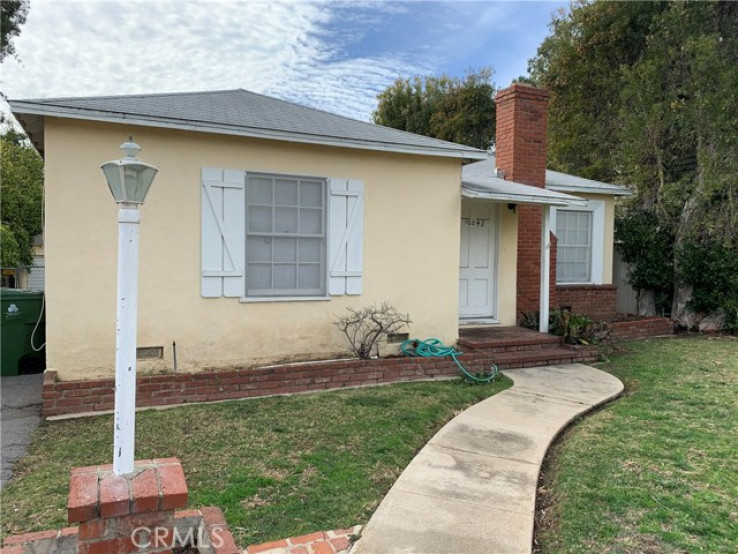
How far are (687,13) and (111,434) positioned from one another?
1295 centimetres

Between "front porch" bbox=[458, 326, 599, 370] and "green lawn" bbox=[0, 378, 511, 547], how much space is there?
136 centimetres

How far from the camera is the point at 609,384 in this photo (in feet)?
21.8

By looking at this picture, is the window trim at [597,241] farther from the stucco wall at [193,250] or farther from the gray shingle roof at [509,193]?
the stucco wall at [193,250]

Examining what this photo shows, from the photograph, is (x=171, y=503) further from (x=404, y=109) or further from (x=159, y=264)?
(x=404, y=109)

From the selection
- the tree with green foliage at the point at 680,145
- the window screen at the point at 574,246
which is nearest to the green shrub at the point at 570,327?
the window screen at the point at 574,246

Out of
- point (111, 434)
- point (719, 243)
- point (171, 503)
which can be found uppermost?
point (719, 243)

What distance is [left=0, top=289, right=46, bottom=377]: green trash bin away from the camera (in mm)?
7148

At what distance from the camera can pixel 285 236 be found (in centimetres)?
674

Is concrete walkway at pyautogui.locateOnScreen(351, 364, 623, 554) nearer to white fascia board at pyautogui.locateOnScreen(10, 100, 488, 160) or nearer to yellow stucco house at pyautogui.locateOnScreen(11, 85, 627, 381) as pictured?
yellow stucco house at pyautogui.locateOnScreen(11, 85, 627, 381)

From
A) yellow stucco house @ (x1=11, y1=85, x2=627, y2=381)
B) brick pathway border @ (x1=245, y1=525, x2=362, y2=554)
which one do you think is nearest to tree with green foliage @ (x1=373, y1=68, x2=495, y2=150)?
yellow stucco house @ (x1=11, y1=85, x2=627, y2=381)

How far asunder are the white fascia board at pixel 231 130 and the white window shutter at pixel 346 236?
546 mm

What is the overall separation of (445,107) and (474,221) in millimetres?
17847

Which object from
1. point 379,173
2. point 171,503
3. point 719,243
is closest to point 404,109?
point 719,243

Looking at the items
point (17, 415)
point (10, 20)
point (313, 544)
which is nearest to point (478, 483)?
point (313, 544)
